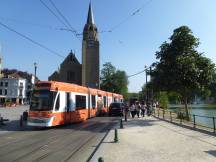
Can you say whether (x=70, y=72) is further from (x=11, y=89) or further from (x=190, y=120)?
(x=190, y=120)

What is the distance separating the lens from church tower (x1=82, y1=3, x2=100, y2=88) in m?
102

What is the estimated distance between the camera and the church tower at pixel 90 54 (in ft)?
334

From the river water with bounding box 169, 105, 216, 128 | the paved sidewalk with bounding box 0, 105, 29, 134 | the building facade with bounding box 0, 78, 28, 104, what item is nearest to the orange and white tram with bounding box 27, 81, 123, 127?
the paved sidewalk with bounding box 0, 105, 29, 134

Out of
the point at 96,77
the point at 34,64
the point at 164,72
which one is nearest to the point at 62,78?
the point at 96,77

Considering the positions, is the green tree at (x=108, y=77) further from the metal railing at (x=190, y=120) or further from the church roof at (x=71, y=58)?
the metal railing at (x=190, y=120)

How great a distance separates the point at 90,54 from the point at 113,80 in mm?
27090

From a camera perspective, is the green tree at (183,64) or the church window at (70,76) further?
the church window at (70,76)

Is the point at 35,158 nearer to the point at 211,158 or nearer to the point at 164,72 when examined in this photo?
the point at 211,158

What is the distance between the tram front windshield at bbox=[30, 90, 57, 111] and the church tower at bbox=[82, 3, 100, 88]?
258 feet

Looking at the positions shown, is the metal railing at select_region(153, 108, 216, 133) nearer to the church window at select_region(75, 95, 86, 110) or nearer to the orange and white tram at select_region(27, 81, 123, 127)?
the church window at select_region(75, 95, 86, 110)

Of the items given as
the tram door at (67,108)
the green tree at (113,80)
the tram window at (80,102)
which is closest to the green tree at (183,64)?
the tram window at (80,102)

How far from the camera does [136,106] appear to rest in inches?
1585

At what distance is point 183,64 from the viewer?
28.9 meters

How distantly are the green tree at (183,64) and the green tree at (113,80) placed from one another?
94.6m
